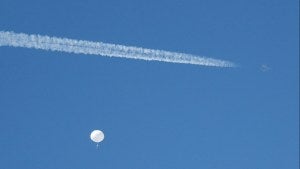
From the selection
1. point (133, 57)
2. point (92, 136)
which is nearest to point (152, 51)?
point (133, 57)

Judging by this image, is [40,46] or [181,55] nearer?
[40,46]

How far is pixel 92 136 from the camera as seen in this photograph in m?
15.8

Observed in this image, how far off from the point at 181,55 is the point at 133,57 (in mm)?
1010

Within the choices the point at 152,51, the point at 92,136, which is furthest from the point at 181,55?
the point at 92,136

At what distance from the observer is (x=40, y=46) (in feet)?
49.8

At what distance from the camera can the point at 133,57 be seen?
52.2 ft

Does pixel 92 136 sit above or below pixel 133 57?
below

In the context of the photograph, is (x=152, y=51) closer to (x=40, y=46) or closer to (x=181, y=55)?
(x=181, y=55)

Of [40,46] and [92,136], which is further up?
[40,46]

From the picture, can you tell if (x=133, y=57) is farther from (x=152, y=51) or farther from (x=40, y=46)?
(x=40, y=46)

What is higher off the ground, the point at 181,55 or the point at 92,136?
the point at 181,55

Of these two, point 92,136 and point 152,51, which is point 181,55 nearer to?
point 152,51

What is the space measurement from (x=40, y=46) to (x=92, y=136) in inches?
72.8

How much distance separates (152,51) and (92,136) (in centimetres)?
184
